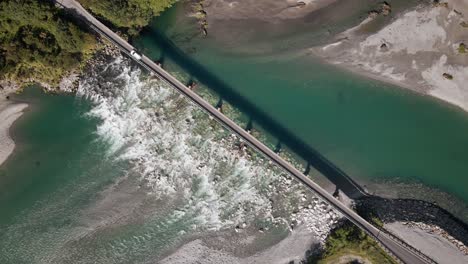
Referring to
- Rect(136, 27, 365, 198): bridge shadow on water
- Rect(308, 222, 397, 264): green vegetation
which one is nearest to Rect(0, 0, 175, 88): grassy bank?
Rect(136, 27, 365, 198): bridge shadow on water

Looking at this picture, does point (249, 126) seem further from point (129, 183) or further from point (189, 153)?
point (129, 183)

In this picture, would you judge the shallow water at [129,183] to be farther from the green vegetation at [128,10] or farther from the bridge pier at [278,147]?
the green vegetation at [128,10]

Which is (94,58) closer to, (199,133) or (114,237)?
(199,133)

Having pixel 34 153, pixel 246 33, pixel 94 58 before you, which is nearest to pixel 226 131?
pixel 246 33

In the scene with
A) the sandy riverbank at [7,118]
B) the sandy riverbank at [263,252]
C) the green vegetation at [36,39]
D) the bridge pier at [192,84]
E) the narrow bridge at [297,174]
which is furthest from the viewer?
the sandy riverbank at [263,252]

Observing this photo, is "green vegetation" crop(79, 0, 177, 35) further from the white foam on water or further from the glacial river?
the white foam on water

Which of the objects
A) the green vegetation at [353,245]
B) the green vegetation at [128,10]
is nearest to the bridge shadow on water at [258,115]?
the green vegetation at [128,10]

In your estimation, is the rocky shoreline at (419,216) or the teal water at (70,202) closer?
the rocky shoreline at (419,216)
